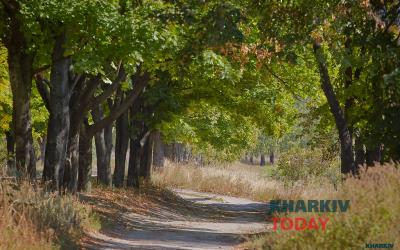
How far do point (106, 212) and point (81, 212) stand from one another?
3383 mm

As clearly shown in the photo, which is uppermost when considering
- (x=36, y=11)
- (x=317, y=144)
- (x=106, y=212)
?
(x=36, y=11)

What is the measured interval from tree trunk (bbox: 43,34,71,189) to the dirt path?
7.01ft

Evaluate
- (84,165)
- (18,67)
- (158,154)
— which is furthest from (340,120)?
(158,154)

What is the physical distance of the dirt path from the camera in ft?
46.5

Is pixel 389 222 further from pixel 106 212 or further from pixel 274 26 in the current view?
pixel 106 212

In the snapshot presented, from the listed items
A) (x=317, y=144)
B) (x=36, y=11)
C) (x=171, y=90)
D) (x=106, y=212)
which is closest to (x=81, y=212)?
(x=106, y=212)

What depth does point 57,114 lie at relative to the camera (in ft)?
53.5

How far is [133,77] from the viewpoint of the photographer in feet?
81.4

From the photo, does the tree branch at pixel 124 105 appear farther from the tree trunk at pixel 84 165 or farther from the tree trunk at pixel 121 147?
the tree trunk at pixel 121 147

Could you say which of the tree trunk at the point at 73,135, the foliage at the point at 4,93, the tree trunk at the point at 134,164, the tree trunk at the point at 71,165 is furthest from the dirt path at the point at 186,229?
the foliage at the point at 4,93

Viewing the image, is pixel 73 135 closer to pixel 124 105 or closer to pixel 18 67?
pixel 124 105

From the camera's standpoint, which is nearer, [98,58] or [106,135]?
[98,58]

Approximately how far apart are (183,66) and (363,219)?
3829 mm

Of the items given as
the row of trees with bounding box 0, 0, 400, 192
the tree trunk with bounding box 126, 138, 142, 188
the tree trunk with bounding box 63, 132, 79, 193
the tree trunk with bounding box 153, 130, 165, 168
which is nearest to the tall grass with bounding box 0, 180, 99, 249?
the row of trees with bounding box 0, 0, 400, 192
